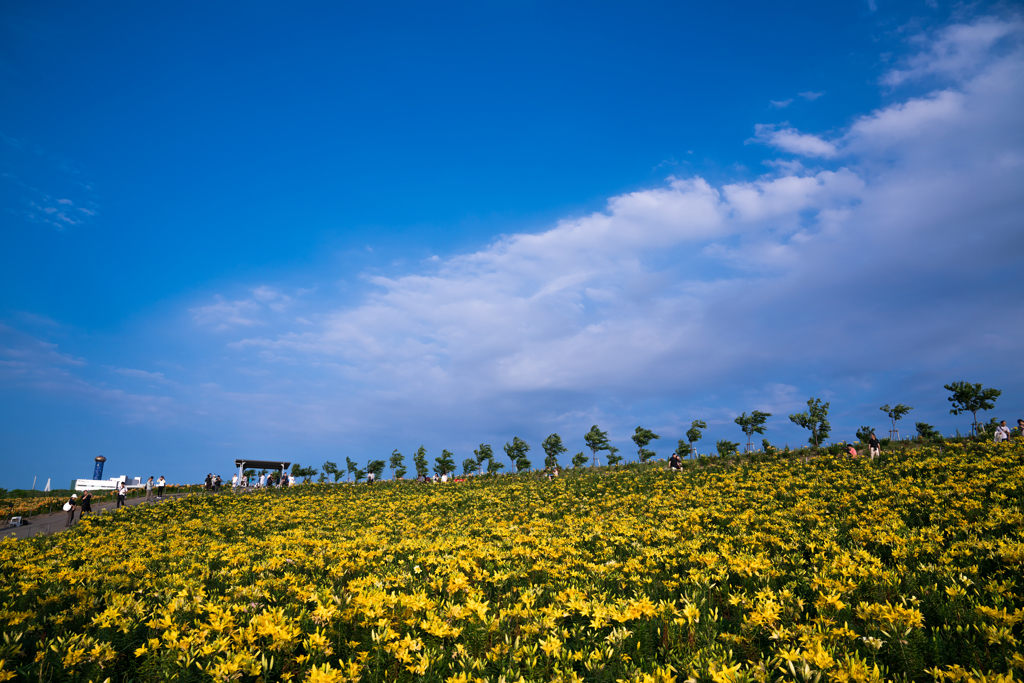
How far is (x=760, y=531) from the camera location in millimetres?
12086

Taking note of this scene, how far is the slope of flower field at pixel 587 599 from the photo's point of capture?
15.0 feet

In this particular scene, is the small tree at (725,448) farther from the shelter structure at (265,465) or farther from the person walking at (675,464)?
the shelter structure at (265,465)

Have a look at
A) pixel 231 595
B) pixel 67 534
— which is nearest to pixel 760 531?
pixel 231 595

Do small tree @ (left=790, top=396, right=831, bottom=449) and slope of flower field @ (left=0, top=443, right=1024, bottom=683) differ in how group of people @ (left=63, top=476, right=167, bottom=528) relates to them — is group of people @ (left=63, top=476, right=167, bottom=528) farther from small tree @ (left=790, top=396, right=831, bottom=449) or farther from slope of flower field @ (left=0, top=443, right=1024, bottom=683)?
small tree @ (left=790, top=396, right=831, bottom=449)

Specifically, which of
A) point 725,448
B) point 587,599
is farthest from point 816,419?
point 587,599

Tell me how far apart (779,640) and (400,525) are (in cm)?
1622

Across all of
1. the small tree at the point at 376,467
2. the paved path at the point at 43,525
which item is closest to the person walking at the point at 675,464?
the paved path at the point at 43,525

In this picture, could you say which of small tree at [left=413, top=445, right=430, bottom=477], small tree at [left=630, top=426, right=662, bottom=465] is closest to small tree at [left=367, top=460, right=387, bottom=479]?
small tree at [left=413, top=445, right=430, bottom=477]

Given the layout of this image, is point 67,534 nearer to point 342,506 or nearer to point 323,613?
point 342,506

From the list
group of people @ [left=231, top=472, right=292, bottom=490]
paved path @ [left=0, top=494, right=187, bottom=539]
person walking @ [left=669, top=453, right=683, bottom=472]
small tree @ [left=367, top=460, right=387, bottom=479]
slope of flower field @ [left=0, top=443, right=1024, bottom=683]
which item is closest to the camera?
slope of flower field @ [left=0, top=443, right=1024, bottom=683]

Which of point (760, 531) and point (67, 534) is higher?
point (760, 531)

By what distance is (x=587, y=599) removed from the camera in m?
6.84

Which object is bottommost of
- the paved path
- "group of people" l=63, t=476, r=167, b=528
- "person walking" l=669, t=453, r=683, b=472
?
the paved path

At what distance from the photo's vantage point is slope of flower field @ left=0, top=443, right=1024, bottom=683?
457 centimetres
